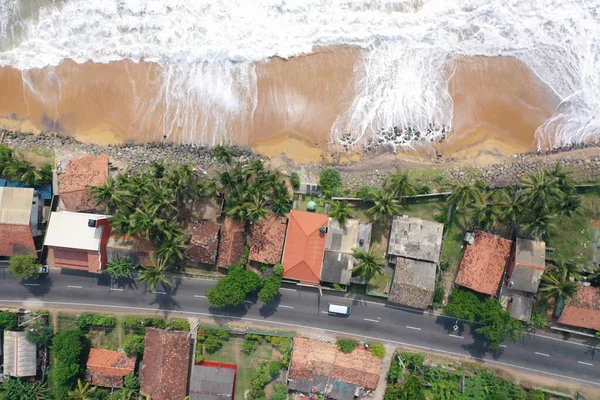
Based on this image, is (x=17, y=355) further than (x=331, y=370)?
No

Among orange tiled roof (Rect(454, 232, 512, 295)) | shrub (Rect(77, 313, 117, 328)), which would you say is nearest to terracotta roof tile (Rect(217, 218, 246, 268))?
shrub (Rect(77, 313, 117, 328))

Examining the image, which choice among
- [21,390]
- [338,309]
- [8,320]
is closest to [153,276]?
[8,320]

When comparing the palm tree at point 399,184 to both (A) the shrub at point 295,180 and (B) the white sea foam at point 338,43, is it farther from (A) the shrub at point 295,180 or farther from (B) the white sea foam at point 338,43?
(A) the shrub at point 295,180

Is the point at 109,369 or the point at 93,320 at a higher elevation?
the point at 93,320

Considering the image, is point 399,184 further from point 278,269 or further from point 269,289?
point 269,289

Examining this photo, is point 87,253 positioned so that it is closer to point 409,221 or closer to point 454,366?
Answer: point 409,221

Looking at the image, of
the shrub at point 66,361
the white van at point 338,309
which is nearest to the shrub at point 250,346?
the white van at point 338,309
